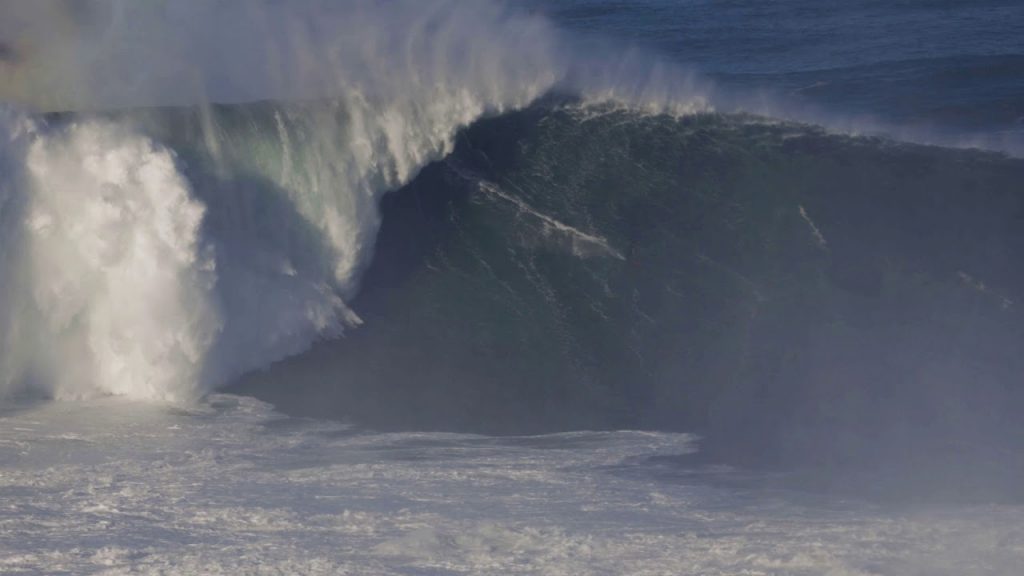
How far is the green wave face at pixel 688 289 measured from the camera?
10742mm

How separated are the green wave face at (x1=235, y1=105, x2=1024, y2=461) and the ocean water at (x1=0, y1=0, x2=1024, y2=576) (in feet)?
0.13

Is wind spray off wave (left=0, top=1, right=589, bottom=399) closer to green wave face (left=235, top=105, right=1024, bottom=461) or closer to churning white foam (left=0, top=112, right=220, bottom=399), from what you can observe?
churning white foam (left=0, top=112, right=220, bottom=399)

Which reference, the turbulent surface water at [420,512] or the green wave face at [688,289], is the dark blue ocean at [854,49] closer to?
the green wave face at [688,289]

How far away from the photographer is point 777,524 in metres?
8.45

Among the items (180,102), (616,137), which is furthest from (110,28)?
(616,137)

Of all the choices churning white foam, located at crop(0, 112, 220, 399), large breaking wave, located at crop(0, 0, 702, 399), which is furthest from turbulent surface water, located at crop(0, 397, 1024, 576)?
large breaking wave, located at crop(0, 0, 702, 399)

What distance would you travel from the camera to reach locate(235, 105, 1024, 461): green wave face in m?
10.7

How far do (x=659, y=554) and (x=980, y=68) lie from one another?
11011mm

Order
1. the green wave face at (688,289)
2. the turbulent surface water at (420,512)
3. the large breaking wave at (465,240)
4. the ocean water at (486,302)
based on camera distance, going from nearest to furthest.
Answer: the turbulent surface water at (420,512) → the ocean water at (486,302) → the green wave face at (688,289) → the large breaking wave at (465,240)

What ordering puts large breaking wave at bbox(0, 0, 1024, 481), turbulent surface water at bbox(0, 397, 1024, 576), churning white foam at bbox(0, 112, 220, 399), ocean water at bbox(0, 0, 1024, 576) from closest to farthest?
turbulent surface water at bbox(0, 397, 1024, 576) < ocean water at bbox(0, 0, 1024, 576) < large breaking wave at bbox(0, 0, 1024, 481) < churning white foam at bbox(0, 112, 220, 399)

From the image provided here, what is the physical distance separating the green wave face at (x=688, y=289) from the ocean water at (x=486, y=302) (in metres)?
0.04

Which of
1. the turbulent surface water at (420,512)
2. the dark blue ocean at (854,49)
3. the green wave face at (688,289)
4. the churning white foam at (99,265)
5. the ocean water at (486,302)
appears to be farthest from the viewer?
the dark blue ocean at (854,49)

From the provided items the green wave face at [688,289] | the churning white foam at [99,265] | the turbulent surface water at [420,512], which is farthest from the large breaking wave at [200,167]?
the turbulent surface water at [420,512]

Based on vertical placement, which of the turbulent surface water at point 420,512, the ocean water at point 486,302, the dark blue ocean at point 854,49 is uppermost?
the dark blue ocean at point 854,49
